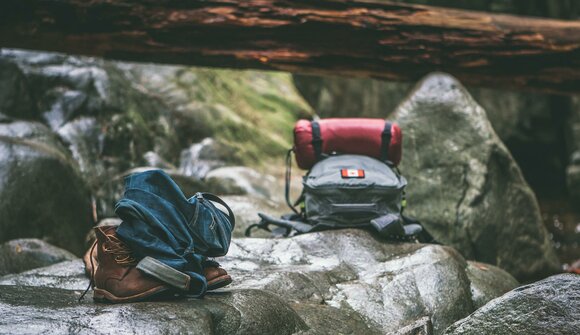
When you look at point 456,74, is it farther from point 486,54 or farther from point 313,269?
point 313,269

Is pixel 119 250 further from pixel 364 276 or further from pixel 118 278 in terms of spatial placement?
pixel 364 276

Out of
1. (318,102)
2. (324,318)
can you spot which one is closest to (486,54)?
(324,318)

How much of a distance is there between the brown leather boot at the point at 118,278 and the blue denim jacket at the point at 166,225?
5 centimetres

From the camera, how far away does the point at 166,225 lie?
2.92 m

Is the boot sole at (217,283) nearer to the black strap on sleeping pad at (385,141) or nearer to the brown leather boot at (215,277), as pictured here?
the brown leather boot at (215,277)

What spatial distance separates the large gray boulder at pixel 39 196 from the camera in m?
5.51

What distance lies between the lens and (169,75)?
10609 millimetres

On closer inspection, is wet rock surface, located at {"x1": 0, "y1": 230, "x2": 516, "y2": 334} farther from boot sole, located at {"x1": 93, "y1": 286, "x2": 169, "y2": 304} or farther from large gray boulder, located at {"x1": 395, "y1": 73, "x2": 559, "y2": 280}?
large gray boulder, located at {"x1": 395, "y1": 73, "x2": 559, "y2": 280}

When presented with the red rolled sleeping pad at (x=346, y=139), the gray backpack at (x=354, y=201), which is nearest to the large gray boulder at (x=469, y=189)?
the red rolled sleeping pad at (x=346, y=139)

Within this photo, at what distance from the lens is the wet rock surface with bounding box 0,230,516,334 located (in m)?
2.69

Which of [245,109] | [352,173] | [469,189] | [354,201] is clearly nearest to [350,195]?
[354,201]

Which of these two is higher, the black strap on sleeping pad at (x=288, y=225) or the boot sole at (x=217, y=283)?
the boot sole at (x=217, y=283)

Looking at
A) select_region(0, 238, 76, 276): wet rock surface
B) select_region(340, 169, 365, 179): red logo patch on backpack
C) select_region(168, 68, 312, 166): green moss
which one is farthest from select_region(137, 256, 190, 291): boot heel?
select_region(168, 68, 312, 166): green moss

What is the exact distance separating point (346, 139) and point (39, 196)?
2.87 metres
